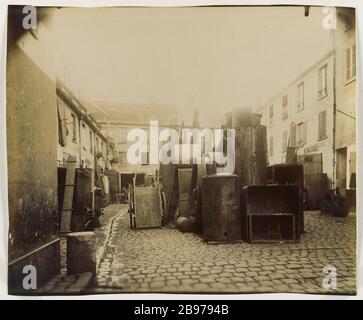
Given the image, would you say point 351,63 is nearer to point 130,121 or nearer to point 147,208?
point 130,121

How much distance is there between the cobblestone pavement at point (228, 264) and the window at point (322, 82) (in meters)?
1.75

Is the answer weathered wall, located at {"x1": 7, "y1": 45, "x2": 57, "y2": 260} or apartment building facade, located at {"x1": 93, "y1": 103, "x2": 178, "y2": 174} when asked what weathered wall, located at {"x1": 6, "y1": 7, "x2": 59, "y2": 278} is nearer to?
weathered wall, located at {"x1": 7, "y1": 45, "x2": 57, "y2": 260}

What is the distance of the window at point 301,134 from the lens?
4.75m

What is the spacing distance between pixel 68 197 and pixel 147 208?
1.72m

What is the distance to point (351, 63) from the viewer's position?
4.54 m

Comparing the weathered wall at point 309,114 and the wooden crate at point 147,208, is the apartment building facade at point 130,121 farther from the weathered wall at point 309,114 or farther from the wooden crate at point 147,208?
the weathered wall at point 309,114

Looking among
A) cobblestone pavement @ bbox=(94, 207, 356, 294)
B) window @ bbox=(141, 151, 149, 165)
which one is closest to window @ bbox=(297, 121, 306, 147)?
cobblestone pavement @ bbox=(94, 207, 356, 294)

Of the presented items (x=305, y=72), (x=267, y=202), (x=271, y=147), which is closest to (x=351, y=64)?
(x=305, y=72)

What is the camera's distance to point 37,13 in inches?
174

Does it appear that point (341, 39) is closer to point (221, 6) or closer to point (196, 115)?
point (221, 6)

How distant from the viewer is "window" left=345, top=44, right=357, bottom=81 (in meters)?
4.51

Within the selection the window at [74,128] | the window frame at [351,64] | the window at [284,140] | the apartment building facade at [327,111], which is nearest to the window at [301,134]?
the apartment building facade at [327,111]

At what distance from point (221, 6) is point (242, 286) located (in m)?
3.70

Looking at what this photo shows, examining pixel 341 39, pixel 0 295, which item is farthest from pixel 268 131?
pixel 0 295
